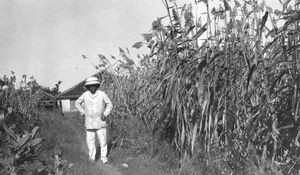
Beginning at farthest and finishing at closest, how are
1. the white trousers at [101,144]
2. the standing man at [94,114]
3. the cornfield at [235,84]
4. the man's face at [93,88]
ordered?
the man's face at [93,88], the standing man at [94,114], the white trousers at [101,144], the cornfield at [235,84]

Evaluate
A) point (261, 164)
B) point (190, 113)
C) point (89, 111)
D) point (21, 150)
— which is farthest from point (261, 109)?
point (89, 111)

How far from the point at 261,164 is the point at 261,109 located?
457mm

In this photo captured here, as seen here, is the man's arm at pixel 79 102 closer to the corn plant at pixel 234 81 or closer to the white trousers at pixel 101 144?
the white trousers at pixel 101 144

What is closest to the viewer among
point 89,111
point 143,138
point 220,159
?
point 220,159

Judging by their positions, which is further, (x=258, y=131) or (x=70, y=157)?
(x=70, y=157)

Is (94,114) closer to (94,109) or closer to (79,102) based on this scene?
(94,109)

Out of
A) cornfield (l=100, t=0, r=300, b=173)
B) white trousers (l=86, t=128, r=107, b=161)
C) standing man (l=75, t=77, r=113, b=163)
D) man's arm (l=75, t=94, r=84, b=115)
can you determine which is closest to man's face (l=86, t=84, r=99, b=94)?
standing man (l=75, t=77, r=113, b=163)

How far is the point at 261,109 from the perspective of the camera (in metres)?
3.14

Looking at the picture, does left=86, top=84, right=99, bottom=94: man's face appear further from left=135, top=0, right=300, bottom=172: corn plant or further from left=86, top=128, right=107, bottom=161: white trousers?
left=135, top=0, right=300, bottom=172: corn plant

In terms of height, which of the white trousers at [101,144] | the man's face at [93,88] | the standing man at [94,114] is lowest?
the white trousers at [101,144]

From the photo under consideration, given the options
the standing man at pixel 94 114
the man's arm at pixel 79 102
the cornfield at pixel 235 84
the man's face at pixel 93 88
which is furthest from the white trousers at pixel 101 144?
the cornfield at pixel 235 84

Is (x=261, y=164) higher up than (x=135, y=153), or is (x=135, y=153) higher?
(x=261, y=164)

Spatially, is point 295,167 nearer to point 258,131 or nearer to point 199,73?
point 258,131

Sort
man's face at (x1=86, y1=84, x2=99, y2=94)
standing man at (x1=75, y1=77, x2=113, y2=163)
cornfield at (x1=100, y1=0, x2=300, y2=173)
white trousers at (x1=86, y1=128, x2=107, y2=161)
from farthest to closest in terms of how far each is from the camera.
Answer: man's face at (x1=86, y1=84, x2=99, y2=94), standing man at (x1=75, y1=77, x2=113, y2=163), white trousers at (x1=86, y1=128, x2=107, y2=161), cornfield at (x1=100, y1=0, x2=300, y2=173)
